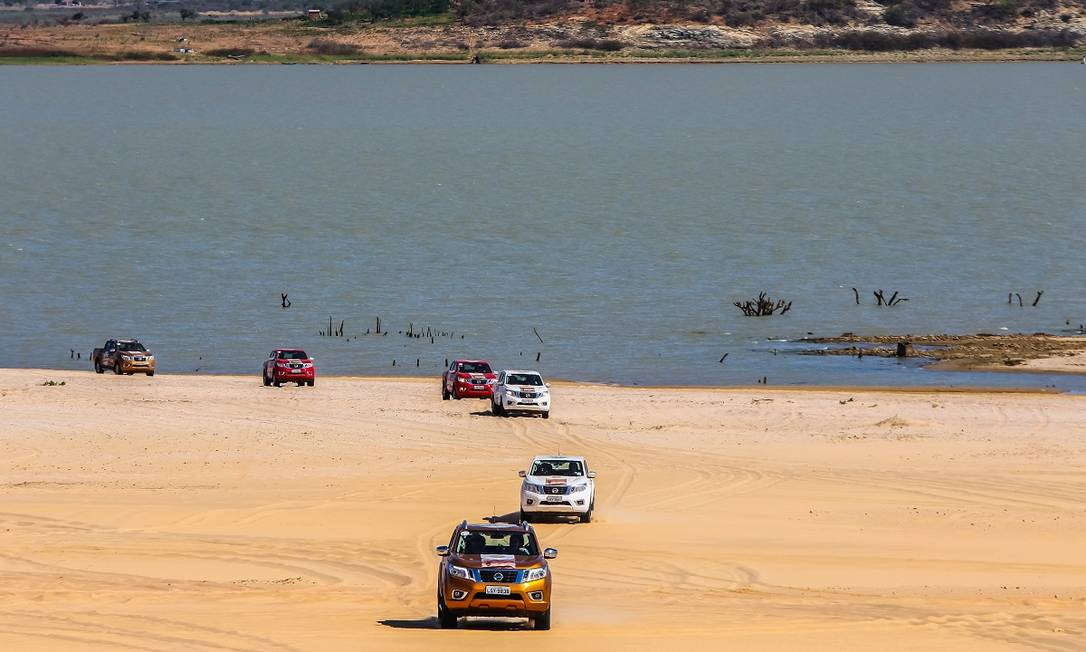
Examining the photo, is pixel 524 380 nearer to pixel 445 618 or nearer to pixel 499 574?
pixel 445 618

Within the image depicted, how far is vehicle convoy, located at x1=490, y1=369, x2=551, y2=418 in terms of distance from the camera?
49781 mm

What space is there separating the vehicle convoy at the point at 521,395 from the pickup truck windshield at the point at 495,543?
930 inches

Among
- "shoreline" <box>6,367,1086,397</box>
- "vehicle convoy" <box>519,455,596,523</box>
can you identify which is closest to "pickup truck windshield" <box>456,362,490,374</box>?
"shoreline" <box>6,367,1086,397</box>

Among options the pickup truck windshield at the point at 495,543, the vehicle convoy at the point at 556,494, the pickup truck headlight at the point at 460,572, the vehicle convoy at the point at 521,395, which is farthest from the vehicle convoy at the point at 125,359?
the pickup truck headlight at the point at 460,572

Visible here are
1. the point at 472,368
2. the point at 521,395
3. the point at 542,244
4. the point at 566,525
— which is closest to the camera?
the point at 566,525

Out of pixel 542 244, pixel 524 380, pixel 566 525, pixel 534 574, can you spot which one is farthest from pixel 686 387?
pixel 542 244

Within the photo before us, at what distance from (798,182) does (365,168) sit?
35534 mm

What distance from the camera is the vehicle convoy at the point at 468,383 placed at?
54.7m

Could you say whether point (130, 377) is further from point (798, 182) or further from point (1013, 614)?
point (798, 182)

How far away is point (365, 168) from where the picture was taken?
148 m

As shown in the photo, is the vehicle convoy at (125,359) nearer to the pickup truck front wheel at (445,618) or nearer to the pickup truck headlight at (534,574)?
the pickup truck front wheel at (445,618)

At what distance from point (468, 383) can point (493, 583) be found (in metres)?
29.7

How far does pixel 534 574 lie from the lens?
25172 millimetres

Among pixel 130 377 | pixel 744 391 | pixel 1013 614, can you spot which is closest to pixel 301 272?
pixel 130 377
